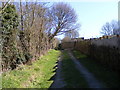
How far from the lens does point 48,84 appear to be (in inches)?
400

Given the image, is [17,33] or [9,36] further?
[17,33]

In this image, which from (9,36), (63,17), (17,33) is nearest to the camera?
(9,36)

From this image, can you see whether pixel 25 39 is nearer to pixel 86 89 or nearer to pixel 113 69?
pixel 113 69

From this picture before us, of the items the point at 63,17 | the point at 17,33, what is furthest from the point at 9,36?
the point at 63,17

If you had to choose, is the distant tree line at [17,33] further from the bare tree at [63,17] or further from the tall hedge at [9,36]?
the bare tree at [63,17]

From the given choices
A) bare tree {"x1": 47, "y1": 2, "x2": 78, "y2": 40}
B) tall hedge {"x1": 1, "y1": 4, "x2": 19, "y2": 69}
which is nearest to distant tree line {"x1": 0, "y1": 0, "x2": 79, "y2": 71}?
tall hedge {"x1": 1, "y1": 4, "x2": 19, "y2": 69}

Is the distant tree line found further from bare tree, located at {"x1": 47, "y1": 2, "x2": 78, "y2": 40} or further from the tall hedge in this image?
bare tree, located at {"x1": 47, "y1": 2, "x2": 78, "y2": 40}

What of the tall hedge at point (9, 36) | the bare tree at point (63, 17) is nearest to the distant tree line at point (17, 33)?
the tall hedge at point (9, 36)

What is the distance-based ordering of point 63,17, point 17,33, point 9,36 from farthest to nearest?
1. point 63,17
2. point 17,33
3. point 9,36

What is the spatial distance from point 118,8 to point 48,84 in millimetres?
7257

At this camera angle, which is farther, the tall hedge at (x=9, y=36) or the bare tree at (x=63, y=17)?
the bare tree at (x=63, y=17)

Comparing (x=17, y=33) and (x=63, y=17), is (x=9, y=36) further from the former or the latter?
(x=63, y=17)

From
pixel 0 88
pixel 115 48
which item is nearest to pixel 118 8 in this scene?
pixel 115 48

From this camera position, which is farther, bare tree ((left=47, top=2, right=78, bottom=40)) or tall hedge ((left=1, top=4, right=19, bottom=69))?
bare tree ((left=47, top=2, right=78, bottom=40))
